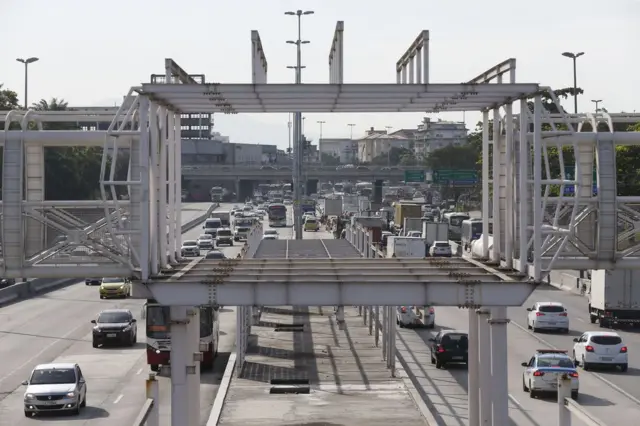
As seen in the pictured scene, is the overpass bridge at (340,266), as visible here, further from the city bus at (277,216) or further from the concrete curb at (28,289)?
the city bus at (277,216)

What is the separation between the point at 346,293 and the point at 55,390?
11.7m

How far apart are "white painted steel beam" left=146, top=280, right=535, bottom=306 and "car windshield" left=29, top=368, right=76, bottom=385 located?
10801mm

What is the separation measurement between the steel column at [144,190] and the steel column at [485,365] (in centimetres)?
572

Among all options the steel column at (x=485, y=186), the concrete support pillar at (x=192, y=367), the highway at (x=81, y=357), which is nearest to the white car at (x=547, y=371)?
the steel column at (x=485, y=186)

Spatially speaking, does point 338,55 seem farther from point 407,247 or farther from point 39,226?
point 407,247

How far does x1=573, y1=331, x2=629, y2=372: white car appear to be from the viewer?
115 ft

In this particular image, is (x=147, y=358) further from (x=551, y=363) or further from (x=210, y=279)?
(x=210, y=279)

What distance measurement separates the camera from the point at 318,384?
3288 centimetres

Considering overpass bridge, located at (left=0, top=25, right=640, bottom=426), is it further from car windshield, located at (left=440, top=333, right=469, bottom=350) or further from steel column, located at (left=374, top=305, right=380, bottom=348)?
steel column, located at (left=374, top=305, right=380, bottom=348)

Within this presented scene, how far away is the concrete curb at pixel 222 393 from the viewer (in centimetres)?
2686

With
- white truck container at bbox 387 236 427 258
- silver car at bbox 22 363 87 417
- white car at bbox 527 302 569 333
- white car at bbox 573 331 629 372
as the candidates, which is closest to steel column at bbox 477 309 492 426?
silver car at bbox 22 363 87 417

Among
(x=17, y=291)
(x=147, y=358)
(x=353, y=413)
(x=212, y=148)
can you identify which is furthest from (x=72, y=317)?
(x=212, y=148)

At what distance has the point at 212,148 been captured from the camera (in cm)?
19562

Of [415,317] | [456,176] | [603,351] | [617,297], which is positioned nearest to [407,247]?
[415,317]
